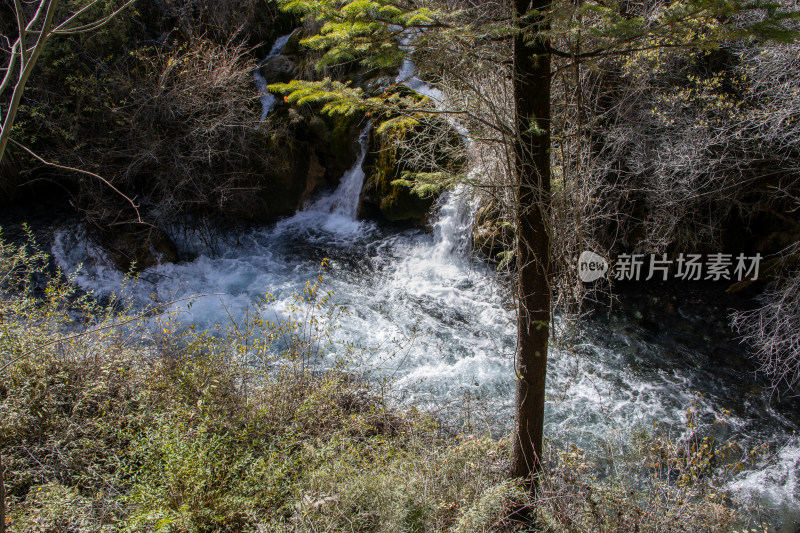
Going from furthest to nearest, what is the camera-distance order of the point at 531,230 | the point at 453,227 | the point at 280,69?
1. the point at 280,69
2. the point at 453,227
3. the point at 531,230

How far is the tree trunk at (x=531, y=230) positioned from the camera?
2.99 meters

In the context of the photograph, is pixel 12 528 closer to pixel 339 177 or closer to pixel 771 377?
pixel 771 377

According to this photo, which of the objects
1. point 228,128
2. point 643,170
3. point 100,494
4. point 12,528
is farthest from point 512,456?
point 228,128

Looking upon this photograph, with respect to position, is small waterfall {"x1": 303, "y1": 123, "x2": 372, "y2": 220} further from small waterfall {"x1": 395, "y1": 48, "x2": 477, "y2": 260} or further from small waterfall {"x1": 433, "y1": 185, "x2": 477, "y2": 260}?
small waterfall {"x1": 433, "y1": 185, "x2": 477, "y2": 260}

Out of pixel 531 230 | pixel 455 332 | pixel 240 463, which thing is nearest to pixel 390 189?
pixel 455 332

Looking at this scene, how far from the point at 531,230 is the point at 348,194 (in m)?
7.37

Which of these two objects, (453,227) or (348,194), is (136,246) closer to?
(348,194)

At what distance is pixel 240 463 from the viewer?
11.2ft

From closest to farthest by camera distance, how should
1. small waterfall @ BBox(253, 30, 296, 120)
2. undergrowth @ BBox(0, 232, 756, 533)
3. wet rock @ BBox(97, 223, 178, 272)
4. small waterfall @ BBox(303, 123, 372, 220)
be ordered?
undergrowth @ BBox(0, 232, 756, 533) < wet rock @ BBox(97, 223, 178, 272) < small waterfall @ BBox(303, 123, 372, 220) < small waterfall @ BBox(253, 30, 296, 120)

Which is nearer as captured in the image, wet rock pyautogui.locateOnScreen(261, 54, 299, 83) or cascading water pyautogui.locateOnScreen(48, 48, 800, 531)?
cascading water pyautogui.locateOnScreen(48, 48, 800, 531)

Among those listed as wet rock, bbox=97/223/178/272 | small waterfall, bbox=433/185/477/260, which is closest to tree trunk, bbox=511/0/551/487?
small waterfall, bbox=433/185/477/260

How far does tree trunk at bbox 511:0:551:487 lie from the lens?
2994 millimetres

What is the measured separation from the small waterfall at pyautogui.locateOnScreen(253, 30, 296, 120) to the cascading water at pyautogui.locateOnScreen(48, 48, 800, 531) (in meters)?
2.24

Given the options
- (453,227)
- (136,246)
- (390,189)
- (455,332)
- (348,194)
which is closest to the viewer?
(455,332)
